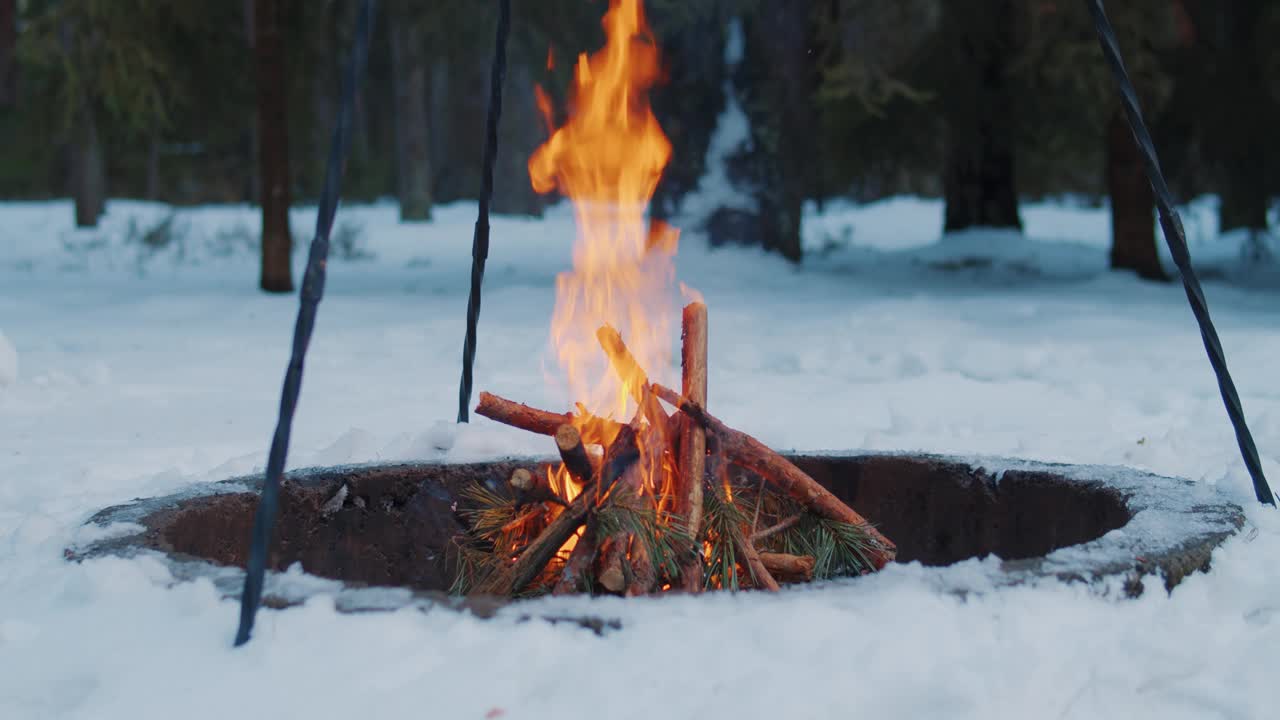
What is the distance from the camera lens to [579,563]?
2293mm

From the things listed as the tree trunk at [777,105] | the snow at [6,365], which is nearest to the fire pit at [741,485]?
the snow at [6,365]

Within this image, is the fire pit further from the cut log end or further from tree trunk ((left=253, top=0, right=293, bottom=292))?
tree trunk ((left=253, top=0, right=293, bottom=292))

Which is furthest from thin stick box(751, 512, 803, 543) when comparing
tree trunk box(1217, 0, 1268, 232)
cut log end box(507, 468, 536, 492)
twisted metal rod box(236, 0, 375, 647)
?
tree trunk box(1217, 0, 1268, 232)

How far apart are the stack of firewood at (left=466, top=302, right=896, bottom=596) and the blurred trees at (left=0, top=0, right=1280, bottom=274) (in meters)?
Answer: 4.44

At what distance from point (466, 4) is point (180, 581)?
11377 millimetres

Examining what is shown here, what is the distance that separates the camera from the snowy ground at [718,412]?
166cm

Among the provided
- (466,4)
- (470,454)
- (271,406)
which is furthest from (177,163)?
(470,454)

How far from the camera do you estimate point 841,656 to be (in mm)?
1699

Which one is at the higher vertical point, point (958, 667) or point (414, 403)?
point (958, 667)

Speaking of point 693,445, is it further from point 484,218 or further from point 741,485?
point 484,218

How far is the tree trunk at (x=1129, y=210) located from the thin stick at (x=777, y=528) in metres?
7.69

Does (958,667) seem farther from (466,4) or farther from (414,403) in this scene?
(466,4)

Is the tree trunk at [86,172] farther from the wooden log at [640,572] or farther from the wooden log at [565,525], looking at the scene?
the wooden log at [640,572]

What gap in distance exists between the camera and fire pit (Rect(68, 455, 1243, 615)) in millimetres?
2455
